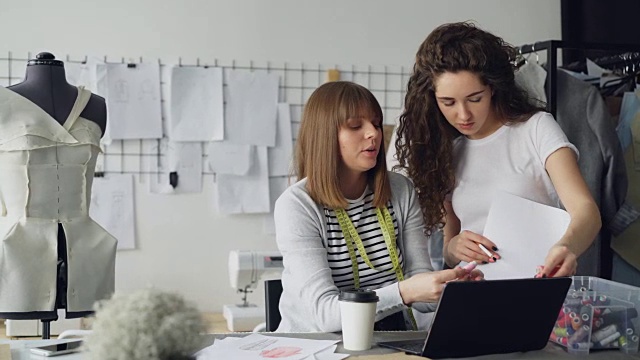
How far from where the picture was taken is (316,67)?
399 cm

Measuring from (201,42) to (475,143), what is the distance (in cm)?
192

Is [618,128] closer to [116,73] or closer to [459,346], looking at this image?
[459,346]

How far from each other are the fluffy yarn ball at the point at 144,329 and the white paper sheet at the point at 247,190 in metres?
2.50

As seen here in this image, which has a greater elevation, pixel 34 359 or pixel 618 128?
pixel 618 128

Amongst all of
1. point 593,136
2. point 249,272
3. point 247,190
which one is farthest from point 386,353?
point 247,190

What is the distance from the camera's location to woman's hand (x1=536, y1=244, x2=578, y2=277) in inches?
72.3

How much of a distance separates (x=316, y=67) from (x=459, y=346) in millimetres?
2494

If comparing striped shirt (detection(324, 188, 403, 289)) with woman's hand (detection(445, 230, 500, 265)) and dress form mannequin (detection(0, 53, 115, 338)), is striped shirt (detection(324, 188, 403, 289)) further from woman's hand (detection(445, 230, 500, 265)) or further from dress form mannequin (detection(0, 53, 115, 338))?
dress form mannequin (detection(0, 53, 115, 338))

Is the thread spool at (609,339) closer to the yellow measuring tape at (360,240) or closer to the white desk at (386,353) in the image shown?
the white desk at (386,353)

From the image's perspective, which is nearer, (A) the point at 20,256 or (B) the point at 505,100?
(B) the point at 505,100

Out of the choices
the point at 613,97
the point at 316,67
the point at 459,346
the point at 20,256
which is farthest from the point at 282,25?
the point at 459,346

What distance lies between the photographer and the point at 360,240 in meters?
2.06

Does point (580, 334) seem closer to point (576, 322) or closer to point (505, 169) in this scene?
point (576, 322)

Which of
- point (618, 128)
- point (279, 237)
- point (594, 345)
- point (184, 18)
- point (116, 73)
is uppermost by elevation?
point (184, 18)
